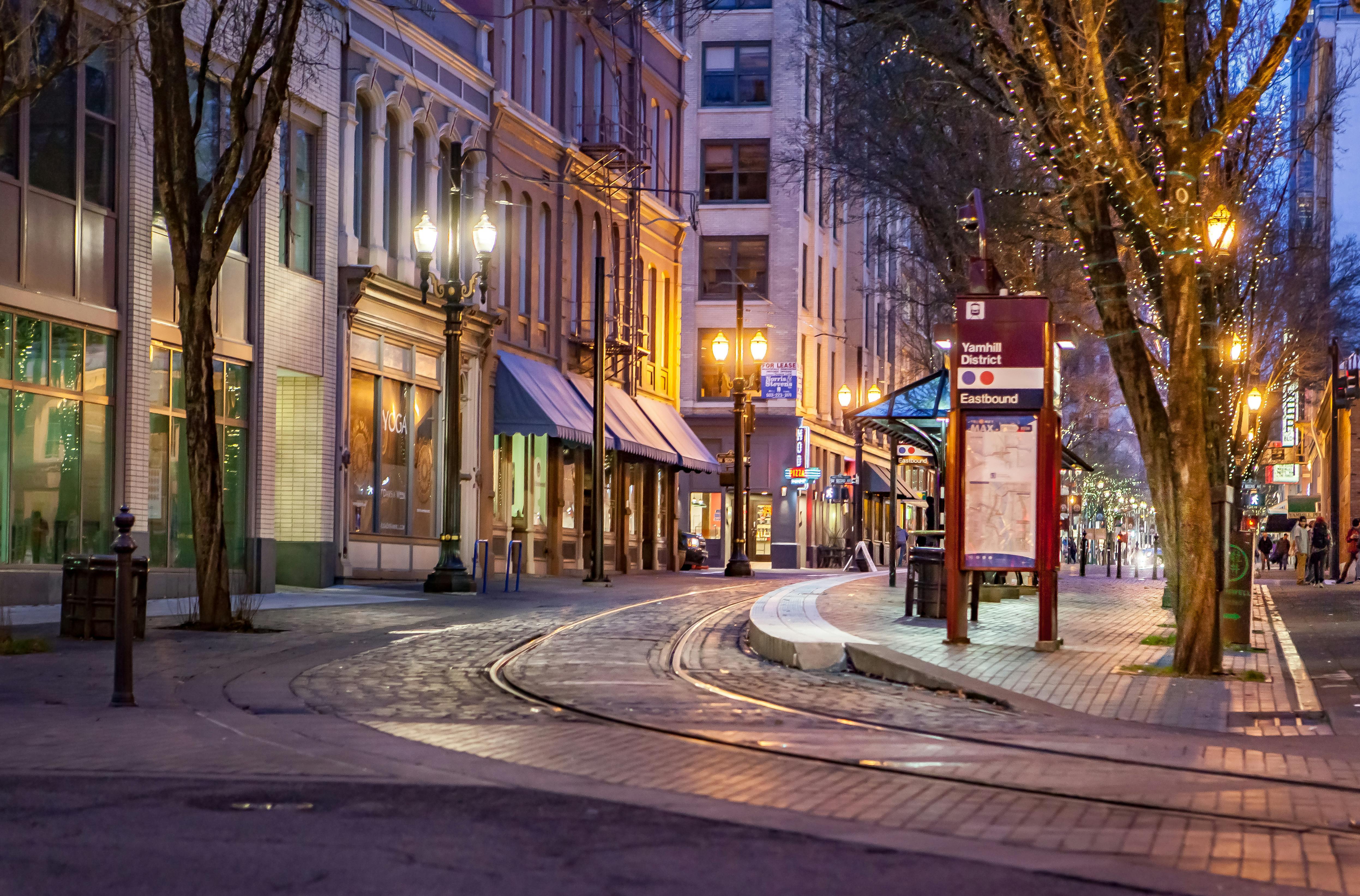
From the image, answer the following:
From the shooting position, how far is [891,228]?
234ft

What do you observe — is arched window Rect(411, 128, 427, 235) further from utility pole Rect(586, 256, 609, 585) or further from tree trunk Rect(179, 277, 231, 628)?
tree trunk Rect(179, 277, 231, 628)

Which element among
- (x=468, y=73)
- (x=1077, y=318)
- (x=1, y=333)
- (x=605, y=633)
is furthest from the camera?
(x=1077, y=318)

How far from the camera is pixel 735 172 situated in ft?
201

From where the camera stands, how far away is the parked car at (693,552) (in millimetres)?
49125

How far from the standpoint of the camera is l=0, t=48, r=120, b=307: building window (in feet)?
65.5

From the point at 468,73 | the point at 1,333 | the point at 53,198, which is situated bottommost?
the point at 1,333

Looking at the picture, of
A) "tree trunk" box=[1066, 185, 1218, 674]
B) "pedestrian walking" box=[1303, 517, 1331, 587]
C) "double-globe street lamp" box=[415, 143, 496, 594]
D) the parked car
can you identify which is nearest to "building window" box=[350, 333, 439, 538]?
"double-globe street lamp" box=[415, 143, 496, 594]

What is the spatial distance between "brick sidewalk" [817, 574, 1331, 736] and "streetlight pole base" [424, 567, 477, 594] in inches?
208

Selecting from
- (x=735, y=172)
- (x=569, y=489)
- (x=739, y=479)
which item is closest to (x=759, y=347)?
(x=739, y=479)

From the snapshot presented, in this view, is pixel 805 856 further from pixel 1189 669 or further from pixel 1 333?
pixel 1 333

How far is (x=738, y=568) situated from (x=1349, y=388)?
1618 centimetres

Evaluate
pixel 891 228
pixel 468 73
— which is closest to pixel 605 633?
pixel 468 73

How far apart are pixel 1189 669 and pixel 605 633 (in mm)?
5856

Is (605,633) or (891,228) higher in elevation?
(891,228)
